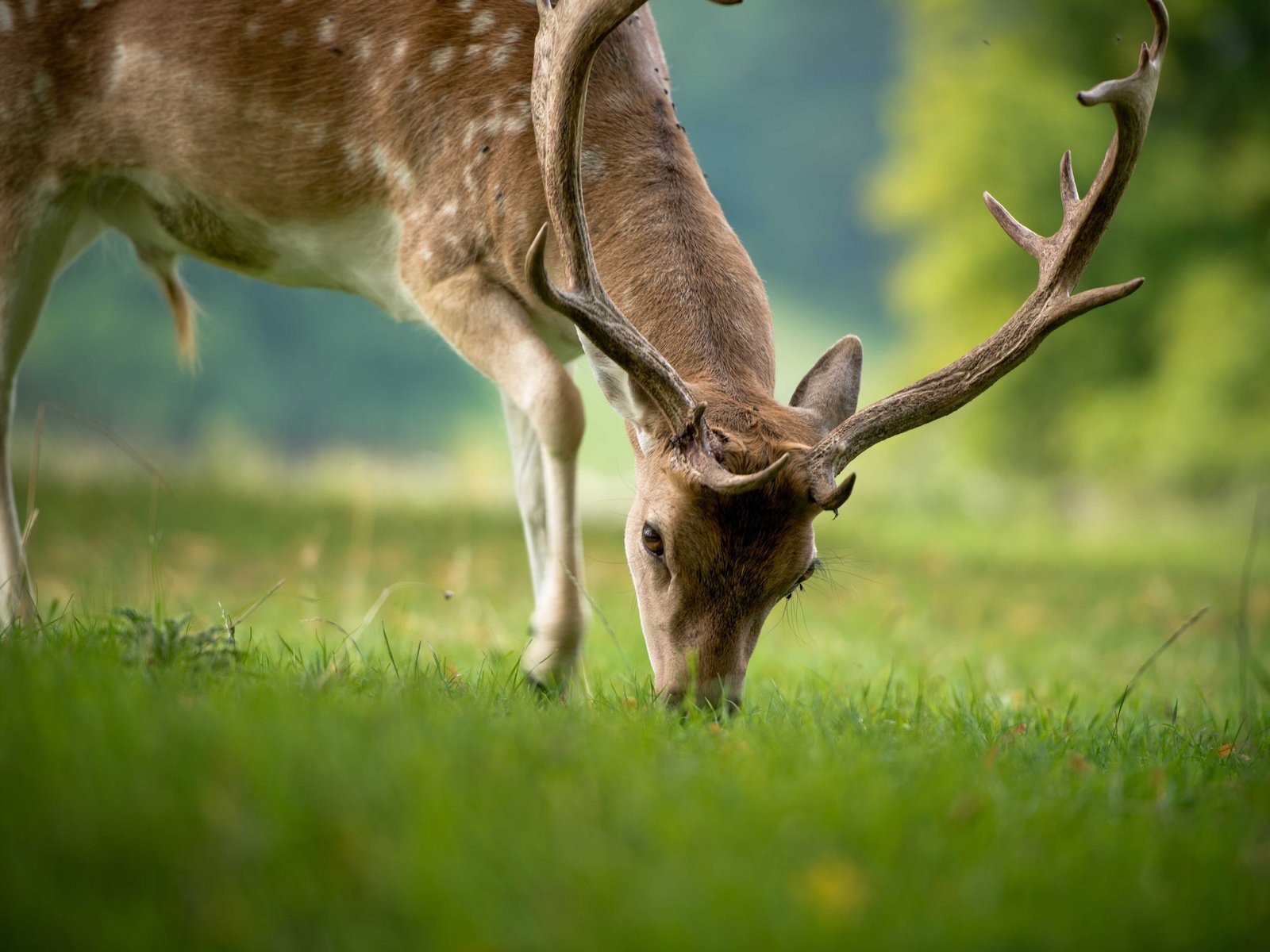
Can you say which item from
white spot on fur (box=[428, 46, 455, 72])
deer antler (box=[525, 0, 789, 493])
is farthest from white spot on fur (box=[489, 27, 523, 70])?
deer antler (box=[525, 0, 789, 493])

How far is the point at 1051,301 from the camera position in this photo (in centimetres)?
368

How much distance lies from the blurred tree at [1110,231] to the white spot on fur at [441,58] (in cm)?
1316

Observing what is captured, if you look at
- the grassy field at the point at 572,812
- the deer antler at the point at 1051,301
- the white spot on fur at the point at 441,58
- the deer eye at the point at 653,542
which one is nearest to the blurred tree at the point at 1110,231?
the deer antler at the point at 1051,301

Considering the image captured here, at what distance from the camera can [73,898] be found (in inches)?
66.7

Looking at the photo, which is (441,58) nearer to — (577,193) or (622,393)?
(577,193)

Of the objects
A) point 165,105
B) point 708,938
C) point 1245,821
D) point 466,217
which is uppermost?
point 165,105

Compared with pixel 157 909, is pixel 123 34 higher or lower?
higher

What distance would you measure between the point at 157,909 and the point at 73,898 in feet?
0.42

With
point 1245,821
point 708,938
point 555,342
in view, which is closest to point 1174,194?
point 555,342

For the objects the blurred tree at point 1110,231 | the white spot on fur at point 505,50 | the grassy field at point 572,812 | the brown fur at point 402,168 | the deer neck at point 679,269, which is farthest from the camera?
the blurred tree at point 1110,231

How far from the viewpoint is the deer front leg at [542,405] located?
3.81 meters

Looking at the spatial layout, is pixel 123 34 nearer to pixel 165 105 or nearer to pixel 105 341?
pixel 165 105

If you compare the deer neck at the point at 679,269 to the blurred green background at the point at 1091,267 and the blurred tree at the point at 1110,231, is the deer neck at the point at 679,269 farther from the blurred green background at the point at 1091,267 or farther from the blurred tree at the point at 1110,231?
the blurred tree at the point at 1110,231

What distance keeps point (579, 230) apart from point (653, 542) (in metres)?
1.01
